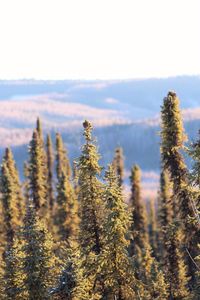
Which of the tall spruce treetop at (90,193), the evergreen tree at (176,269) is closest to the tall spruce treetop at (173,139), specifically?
the tall spruce treetop at (90,193)

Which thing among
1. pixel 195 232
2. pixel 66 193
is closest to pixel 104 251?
pixel 195 232

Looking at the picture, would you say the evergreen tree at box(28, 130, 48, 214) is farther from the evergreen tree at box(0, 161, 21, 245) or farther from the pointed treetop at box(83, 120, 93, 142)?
the pointed treetop at box(83, 120, 93, 142)

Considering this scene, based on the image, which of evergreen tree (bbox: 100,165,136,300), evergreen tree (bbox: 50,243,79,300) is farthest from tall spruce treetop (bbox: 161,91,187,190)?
evergreen tree (bbox: 50,243,79,300)

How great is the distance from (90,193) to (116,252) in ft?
12.6

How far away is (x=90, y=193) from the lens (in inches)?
1346

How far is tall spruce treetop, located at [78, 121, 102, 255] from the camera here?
3416cm

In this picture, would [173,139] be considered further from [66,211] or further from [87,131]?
Result: [66,211]

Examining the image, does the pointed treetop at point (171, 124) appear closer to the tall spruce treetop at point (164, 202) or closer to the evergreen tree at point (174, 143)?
the evergreen tree at point (174, 143)

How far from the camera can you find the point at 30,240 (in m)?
35.2

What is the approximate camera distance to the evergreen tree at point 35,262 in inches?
1351

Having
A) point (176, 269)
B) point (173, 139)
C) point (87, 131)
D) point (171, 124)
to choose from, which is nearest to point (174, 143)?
point (173, 139)

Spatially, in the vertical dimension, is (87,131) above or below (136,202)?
above

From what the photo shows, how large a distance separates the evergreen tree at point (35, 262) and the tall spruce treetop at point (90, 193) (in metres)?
2.33

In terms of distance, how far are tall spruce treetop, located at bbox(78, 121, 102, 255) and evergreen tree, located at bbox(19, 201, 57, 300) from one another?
233cm
